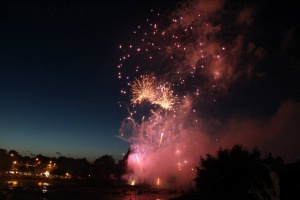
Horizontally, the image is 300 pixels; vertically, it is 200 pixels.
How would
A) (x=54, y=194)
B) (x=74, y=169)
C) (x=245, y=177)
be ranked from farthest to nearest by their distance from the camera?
(x=74, y=169) → (x=54, y=194) → (x=245, y=177)

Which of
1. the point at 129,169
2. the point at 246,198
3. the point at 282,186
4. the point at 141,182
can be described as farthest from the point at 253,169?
the point at 129,169

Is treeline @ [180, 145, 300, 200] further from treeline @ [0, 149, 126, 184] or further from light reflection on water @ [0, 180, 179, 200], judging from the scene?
treeline @ [0, 149, 126, 184]

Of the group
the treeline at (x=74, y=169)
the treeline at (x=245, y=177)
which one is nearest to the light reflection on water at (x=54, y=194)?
the treeline at (x=245, y=177)

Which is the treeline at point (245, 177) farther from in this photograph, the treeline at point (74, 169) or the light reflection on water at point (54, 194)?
the treeline at point (74, 169)

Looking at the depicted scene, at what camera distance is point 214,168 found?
3381cm

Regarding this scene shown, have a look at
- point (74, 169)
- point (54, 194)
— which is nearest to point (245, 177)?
point (54, 194)

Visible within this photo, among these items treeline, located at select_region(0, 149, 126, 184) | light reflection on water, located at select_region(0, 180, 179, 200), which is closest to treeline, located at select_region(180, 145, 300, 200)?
light reflection on water, located at select_region(0, 180, 179, 200)

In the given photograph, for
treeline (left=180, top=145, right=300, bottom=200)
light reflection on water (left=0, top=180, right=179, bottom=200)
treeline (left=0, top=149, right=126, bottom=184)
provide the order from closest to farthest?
treeline (left=180, top=145, right=300, bottom=200)
light reflection on water (left=0, top=180, right=179, bottom=200)
treeline (left=0, top=149, right=126, bottom=184)

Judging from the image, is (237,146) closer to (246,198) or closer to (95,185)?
(246,198)

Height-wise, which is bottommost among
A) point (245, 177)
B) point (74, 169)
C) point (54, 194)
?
point (54, 194)

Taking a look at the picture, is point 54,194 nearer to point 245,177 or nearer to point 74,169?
point 245,177

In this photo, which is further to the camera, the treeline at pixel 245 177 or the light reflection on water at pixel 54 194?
the light reflection on water at pixel 54 194

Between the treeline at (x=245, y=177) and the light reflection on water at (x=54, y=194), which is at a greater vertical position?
the treeline at (x=245, y=177)

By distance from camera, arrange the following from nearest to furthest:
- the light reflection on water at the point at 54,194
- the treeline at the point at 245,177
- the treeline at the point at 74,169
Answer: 1. the treeline at the point at 245,177
2. the light reflection on water at the point at 54,194
3. the treeline at the point at 74,169
